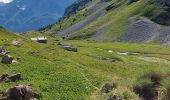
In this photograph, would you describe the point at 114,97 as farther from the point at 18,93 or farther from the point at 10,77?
the point at 10,77

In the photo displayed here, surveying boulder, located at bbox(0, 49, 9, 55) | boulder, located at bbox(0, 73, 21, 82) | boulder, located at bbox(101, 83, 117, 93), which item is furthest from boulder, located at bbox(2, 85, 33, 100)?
boulder, located at bbox(0, 49, 9, 55)

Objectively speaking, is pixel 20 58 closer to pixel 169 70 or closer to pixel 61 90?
pixel 61 90

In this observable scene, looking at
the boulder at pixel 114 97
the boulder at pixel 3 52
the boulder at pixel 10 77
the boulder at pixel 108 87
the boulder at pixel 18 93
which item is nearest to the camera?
the boulder at pixel 114 97

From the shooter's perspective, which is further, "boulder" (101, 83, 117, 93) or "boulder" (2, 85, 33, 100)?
"boulder" (2, 85, 33, 100)

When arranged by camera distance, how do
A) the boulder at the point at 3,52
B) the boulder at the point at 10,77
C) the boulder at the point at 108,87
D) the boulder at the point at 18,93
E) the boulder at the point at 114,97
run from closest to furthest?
1. the boulder at the point at 114,97
2. the boulder at the point at 108,87
3. the boulder at the point at 18,93
4. the boulder at the point at 10,77
5. the boulder at the point at 3,52

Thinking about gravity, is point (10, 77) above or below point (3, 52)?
below

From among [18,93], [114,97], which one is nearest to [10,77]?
[18,93]

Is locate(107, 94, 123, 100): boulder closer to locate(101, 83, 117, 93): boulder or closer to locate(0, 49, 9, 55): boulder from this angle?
locate(101, 83, 117, 93): boulder

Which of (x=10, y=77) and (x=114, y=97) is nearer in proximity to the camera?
(x=114, y=97)

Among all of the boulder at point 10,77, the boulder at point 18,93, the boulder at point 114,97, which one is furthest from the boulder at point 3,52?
the boulder at point 114,97

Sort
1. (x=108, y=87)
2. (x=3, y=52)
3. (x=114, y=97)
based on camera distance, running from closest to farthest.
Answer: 1. (x=114, y=97)
2. (x=108, y=87)
3. (x=3, y=52)

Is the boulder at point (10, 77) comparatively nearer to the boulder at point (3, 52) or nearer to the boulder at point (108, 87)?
the boulder at point (108, 87)

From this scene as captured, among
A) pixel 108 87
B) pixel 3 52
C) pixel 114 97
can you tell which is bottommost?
pixel 114 97

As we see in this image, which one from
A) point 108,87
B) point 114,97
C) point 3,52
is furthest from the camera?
point 3,52
